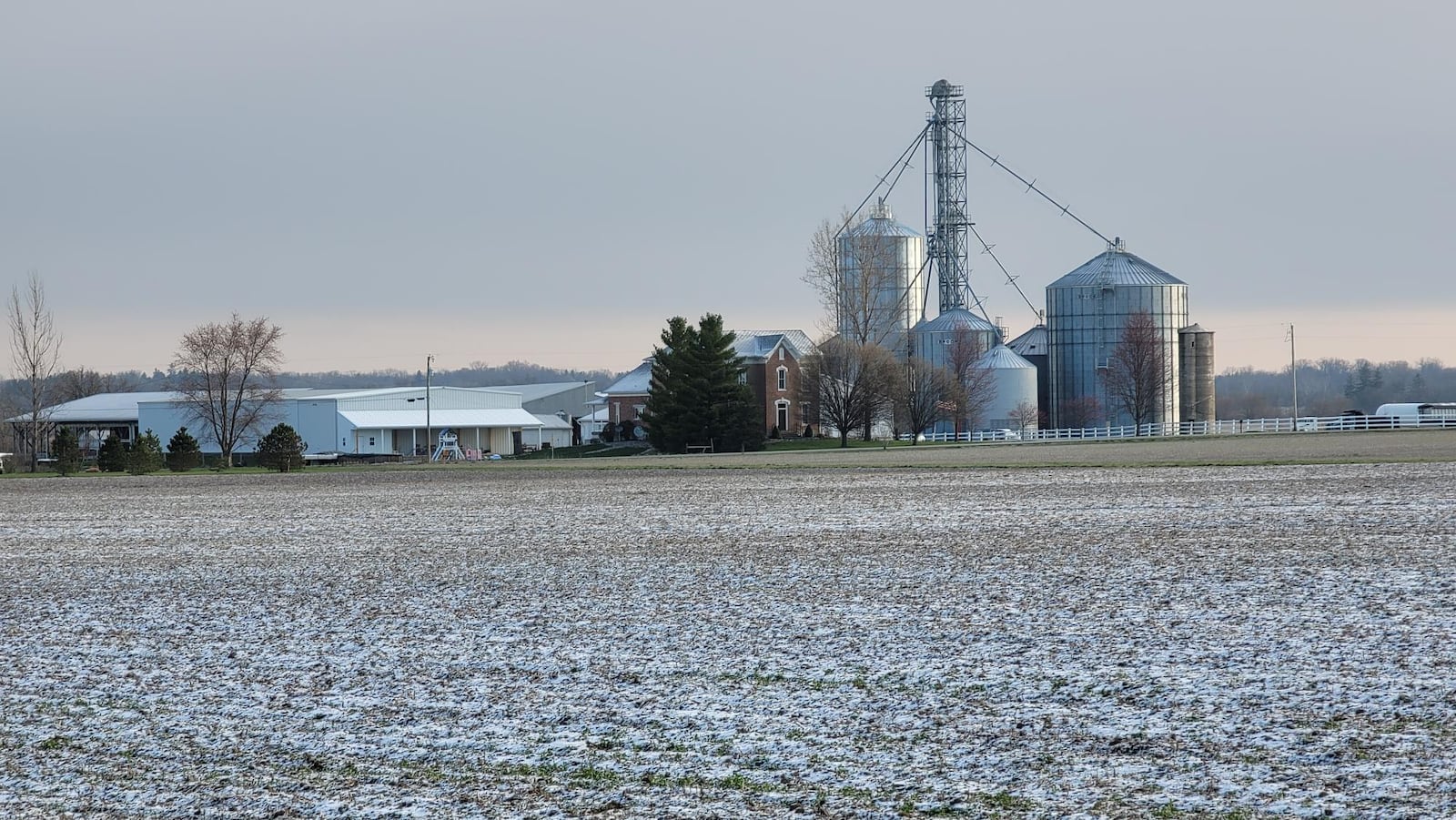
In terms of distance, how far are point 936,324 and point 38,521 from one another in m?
68.6

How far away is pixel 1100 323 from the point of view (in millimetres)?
85750

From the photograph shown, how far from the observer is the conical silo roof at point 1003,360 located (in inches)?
3322

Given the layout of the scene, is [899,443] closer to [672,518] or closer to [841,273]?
[841,273]

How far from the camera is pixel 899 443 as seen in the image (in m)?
76.6

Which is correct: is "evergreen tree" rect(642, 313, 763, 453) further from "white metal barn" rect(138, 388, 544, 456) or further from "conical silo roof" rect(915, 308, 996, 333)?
"conical silo roof" rect(915, 308, 996, 333)

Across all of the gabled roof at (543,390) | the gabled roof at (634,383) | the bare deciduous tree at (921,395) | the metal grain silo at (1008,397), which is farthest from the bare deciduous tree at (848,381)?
the gabled roof at (543,390)

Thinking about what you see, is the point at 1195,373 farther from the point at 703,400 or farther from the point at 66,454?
the point at 66,454

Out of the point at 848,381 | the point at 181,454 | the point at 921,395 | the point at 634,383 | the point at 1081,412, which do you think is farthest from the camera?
the point at 634,383

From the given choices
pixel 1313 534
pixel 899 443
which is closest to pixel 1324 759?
pixel 1313 534

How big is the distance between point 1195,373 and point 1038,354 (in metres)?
9.25

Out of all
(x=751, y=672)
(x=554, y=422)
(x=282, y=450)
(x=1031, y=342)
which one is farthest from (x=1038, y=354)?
(x=751, y=672)

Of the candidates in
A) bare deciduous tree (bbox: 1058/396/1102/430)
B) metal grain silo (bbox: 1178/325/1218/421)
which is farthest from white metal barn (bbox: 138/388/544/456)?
metal grain silo (bbox: 1178/325/1218/421)

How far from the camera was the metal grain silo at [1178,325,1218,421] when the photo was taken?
284 ft

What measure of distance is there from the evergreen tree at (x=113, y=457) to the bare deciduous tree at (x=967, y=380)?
43.4 meters
